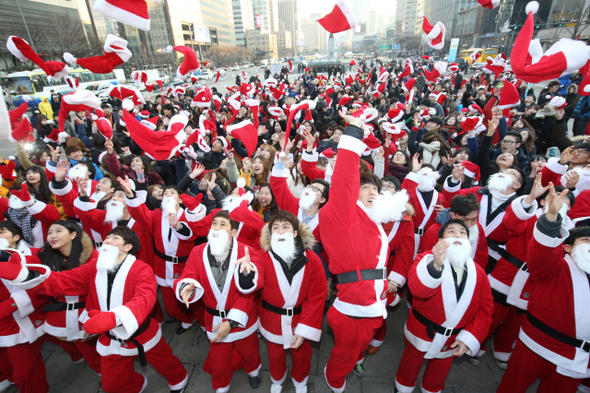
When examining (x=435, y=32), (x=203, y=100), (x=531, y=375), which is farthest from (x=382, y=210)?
(x=203, y=100)

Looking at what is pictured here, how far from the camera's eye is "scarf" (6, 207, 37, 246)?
3.49 metres

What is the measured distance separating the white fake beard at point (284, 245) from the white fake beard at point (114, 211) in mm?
2017

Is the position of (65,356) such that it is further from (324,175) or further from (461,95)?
(461,95)

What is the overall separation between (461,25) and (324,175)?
60.7 m

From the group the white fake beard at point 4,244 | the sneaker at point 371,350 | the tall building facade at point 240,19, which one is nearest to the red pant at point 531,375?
the sneaker at point 371,350

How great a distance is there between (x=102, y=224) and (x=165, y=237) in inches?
37.4

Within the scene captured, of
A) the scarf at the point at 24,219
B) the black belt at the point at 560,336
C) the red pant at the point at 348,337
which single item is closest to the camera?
the black belt at the point at 560,336

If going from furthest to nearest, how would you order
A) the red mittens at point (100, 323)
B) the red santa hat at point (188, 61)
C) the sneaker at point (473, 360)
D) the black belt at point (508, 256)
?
the red santa hat at point (188, 61), the sneaker at point (473, 360), the black belt at point (508, 256), the red mittens at point (100, 323)

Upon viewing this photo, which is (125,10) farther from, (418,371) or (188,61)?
(418,371)

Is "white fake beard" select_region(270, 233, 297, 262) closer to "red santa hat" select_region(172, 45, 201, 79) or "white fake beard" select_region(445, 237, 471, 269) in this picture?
"white fake beard" select_region(445, 237, 471, 269)

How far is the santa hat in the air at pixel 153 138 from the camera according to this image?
10.1ft

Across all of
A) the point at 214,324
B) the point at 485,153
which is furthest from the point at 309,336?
the point at 485,153

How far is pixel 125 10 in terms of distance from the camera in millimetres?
2559

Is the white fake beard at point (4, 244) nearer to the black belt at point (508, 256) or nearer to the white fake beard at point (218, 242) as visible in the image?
the white fake beard at point (218, 242)
